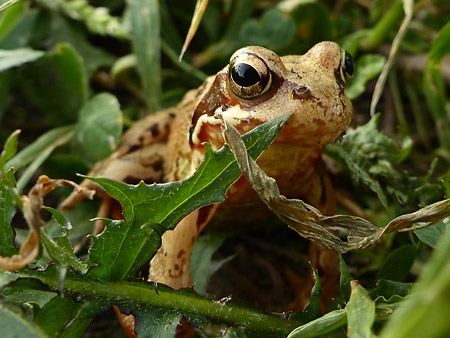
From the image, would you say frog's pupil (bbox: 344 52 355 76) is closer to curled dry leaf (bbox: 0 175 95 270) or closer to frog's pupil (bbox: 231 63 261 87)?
frog's pupil (bbox: 231 63 261 87)

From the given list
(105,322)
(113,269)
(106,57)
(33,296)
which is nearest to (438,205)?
(113,269)

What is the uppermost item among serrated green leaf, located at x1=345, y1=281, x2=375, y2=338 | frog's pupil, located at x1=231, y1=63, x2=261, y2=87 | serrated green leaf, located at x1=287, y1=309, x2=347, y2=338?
frog's pupil, located at x1=231, y1=63, x2=261, y2=87

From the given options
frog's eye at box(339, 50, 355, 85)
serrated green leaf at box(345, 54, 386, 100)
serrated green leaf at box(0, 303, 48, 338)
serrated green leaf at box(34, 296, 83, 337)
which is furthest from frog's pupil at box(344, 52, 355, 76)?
serrated green leaf at box(0, 303, 48, 338)

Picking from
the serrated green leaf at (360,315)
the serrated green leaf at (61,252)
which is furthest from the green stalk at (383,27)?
the serrated green leaf at (61,252)

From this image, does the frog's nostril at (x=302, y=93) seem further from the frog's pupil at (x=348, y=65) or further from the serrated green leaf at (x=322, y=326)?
the serrated green leaf at (x=322, y=326)

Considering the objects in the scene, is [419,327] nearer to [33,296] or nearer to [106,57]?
[33,296]

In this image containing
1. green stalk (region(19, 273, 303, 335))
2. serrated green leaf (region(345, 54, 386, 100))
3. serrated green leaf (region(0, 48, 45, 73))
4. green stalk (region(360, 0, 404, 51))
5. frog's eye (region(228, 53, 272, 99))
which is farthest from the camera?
green stalk (region(360, 0, 404, 51))
